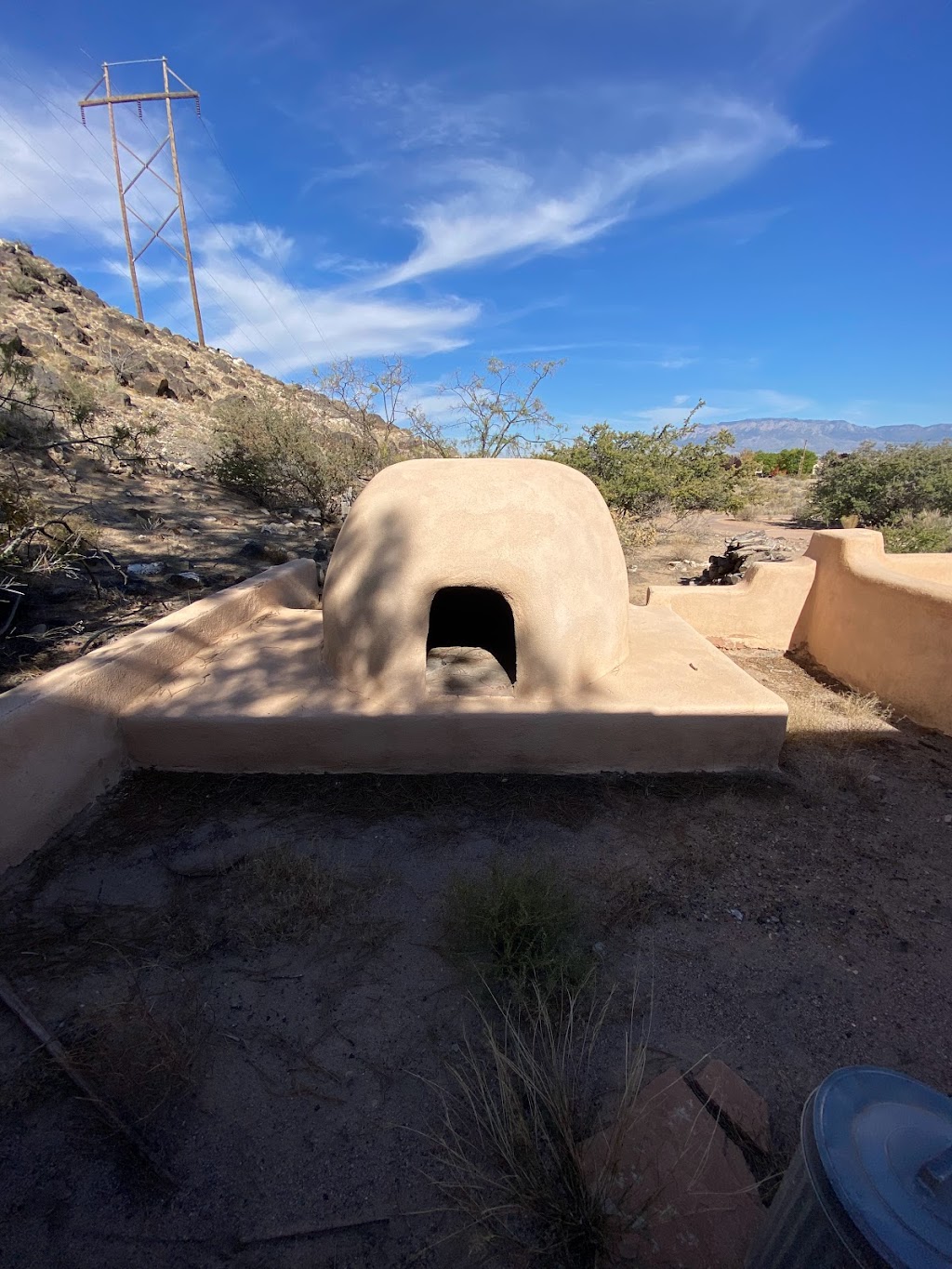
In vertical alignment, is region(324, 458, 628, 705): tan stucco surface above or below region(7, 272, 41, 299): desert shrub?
below

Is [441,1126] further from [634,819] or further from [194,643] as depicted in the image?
[194,643]

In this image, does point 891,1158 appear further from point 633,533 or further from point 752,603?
point 633,533

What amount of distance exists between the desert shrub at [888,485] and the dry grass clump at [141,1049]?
1708 cm

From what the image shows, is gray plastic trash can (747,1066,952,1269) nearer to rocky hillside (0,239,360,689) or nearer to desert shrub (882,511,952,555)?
rocky hillside (0,239,360,689)

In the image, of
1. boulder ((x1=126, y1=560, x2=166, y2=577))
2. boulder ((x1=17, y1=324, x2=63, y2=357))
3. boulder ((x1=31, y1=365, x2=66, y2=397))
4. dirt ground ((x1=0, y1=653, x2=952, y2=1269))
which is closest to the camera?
dirt ground ((x1=0, y1=653, x2=952, y2=1269))

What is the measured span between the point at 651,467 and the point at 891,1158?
13.0m

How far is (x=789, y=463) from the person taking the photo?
29.8m

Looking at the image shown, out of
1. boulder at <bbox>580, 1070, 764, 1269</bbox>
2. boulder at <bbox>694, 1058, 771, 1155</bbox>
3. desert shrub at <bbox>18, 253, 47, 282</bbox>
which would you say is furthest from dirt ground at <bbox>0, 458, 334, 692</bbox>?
desert shrub at <bbox>18, 253, 47, 282</bbox>

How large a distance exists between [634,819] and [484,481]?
2238mm

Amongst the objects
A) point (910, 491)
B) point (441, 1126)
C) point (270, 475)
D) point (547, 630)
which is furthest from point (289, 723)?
point (910, 491)

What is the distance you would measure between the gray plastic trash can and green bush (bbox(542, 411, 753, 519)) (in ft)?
39.3

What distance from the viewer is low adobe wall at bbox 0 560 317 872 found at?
122 inches

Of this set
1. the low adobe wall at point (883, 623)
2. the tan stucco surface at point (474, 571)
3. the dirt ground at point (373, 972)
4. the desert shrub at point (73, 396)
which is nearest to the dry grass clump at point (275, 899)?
the dirt ground at point (373, 972)

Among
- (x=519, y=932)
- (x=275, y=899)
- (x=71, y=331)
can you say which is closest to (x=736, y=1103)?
(x=519, y=932)
